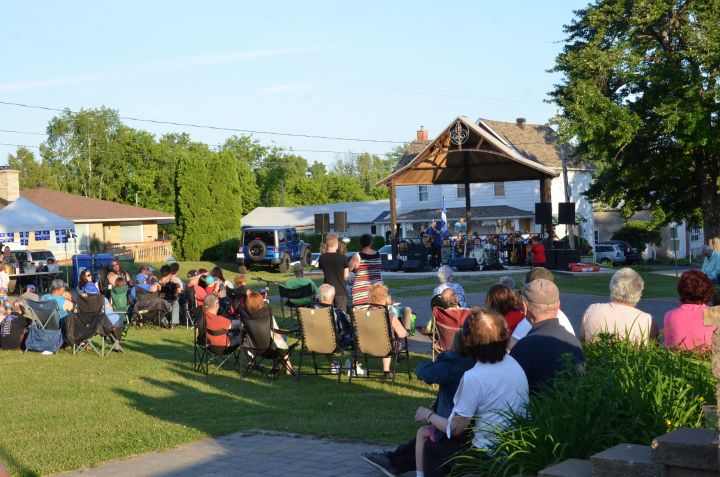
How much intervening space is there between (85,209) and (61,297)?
3603 cm

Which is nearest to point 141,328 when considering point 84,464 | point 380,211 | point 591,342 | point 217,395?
point 217,395

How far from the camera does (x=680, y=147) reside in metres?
28.5

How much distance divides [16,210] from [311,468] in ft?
84.2

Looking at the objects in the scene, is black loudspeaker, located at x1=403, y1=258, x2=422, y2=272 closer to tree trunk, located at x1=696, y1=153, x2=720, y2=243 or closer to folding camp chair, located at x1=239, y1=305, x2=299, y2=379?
tree trunk, located at x1=696, y1=153, x2=720, y2=243

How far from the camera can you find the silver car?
156 ft

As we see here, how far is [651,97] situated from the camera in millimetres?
27578

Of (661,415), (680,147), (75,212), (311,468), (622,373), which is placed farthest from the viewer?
(75,212)

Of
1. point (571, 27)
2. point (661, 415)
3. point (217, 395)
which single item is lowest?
point (217, 395)

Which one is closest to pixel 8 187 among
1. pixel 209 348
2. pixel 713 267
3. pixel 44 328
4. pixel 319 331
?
pixel 44 328

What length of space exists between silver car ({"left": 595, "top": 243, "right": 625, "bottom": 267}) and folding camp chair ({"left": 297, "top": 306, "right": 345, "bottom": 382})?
3905cm

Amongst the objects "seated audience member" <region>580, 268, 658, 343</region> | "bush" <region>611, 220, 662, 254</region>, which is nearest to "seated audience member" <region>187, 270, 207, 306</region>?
"seated audience member" <region>580, 268, 658, 343</region>

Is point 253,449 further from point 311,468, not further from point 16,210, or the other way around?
point 16,210

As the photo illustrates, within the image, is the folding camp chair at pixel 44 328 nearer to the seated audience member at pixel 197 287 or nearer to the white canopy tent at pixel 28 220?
the seated audience member at pixel 197 287

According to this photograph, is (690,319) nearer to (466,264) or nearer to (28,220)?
(466,264)
